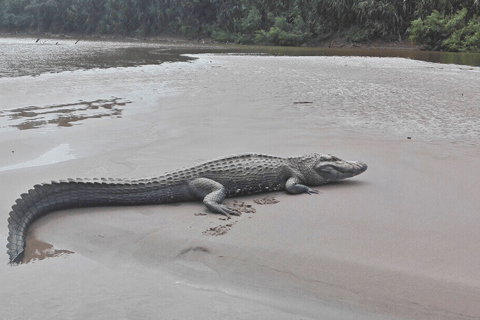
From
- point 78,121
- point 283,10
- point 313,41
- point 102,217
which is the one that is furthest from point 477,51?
point 102,217

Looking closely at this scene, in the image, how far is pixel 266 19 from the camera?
47531mm

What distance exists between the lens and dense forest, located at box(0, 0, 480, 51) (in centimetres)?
3344

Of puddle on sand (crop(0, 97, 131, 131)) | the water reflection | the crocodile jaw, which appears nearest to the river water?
puddle on sand (crop(0, 97, 131, 131))

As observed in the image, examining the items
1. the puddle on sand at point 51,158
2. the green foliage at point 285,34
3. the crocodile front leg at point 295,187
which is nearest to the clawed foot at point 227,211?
the crocodile front leg at point 295,187

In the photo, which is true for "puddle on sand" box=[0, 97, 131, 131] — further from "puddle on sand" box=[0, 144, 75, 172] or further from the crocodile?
the crocodile

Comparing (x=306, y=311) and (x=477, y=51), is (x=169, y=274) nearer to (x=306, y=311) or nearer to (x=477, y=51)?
(x=306, y=311)

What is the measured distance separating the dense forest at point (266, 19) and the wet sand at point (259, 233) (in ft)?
98.8

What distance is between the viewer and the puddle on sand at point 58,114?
6.25 metres

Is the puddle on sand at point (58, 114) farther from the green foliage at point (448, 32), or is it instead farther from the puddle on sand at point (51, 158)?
the green foliage at point (448, 32)

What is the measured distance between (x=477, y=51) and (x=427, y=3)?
708cm

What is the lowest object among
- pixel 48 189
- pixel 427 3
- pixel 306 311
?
pixel 306 311

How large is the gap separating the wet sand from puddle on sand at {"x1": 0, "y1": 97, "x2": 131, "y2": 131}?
0.14 m

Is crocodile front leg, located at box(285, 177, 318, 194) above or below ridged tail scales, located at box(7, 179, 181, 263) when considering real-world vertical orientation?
below

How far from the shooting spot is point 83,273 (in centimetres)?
248
